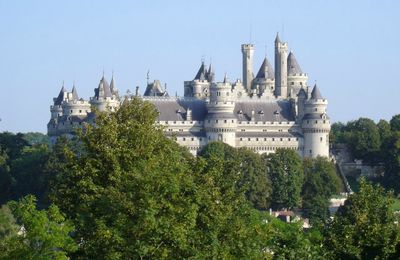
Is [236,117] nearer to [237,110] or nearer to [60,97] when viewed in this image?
[237,110]

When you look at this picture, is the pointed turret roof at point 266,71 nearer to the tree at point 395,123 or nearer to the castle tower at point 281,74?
the castle tower at point 281,74

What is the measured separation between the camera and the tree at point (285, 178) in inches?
4498

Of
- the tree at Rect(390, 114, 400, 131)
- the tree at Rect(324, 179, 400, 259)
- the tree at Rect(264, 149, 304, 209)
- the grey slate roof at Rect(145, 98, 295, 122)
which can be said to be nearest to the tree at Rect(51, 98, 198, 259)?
the tree at Rect(324, 179, 400, 259)

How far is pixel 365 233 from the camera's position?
43.9 metres

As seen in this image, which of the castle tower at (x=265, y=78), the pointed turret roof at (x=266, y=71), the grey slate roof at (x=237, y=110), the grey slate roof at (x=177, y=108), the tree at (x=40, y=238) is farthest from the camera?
the pointed turret roof at (x=266, y=71)

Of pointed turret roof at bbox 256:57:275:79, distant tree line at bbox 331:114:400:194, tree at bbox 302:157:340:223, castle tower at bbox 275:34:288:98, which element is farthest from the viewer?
pointed turret roof at bbox 256:57:275:79

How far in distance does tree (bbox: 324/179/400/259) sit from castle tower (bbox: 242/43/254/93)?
101847mm

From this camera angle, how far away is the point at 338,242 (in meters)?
43.7

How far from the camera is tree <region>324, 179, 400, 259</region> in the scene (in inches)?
1709

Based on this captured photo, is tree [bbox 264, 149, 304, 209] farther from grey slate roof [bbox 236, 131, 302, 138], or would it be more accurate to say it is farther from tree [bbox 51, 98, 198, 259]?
tree [bbox 51, 98, 198, 259]

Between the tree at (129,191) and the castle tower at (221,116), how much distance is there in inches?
3260

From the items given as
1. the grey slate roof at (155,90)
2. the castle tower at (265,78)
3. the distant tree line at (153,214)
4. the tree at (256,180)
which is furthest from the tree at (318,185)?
the distant tree line at (153,214)

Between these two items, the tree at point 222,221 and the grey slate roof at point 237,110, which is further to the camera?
the grey slate roof at point 237,110

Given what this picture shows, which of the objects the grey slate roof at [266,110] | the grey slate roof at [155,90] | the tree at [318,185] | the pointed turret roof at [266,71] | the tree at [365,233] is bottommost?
the tree at [318,185]
